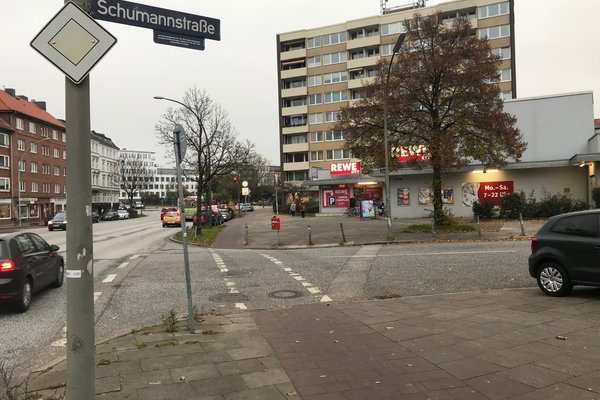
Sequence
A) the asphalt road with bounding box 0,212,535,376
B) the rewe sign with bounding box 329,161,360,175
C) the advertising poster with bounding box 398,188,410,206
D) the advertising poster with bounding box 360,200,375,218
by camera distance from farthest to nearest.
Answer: the rewe sign with bounding box 329,161,360,175, the advertising poster with bounding box 360,200,375,218, the advertising poster with bounding box 398,188,410,206, the asphalt road with bounding box 0,212,535,376

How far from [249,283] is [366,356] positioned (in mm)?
6130

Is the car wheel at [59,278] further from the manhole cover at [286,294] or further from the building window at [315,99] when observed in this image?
the building window at [315,99]

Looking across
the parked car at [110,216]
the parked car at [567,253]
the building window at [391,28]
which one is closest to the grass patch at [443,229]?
the parked car at [567,253]

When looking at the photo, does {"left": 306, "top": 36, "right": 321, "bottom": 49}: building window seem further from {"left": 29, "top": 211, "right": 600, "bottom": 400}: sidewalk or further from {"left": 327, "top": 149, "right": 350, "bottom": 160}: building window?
{"left": 29, "top": 211, "right": 600, "bottom": 400}: sidewalk

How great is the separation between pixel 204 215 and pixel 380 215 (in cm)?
1439

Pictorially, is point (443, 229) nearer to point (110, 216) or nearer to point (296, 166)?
point (296, 166)

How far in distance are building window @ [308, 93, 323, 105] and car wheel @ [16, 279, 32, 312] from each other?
64.7 metres

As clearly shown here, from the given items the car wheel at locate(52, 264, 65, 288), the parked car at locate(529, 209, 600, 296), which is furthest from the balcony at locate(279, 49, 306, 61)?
the parked car at locate(529, 209, 600, 296)

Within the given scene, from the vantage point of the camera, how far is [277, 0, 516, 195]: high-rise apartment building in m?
66.8

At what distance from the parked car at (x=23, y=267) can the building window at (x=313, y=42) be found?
216ft

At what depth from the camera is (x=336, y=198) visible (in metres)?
46.5

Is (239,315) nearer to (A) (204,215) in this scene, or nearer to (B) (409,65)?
(B) (409,65)

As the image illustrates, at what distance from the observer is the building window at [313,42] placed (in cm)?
7112

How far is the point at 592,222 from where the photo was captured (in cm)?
803
